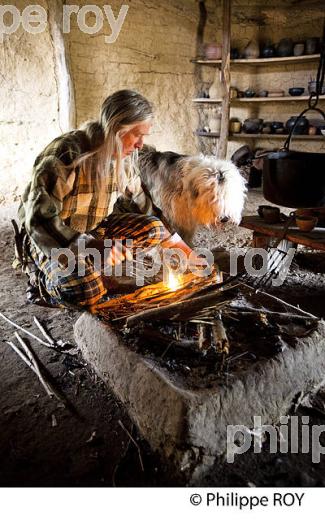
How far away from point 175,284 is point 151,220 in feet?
2.03

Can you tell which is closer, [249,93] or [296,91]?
[296,91]

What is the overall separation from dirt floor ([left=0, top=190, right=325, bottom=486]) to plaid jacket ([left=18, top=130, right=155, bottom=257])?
0.68 m

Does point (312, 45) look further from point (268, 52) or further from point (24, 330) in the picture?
point (24, 330)

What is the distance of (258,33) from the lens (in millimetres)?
7512

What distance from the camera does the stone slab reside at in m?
1.50

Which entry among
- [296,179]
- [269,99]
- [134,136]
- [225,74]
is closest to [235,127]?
[269,99]

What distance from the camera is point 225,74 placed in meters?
6.60

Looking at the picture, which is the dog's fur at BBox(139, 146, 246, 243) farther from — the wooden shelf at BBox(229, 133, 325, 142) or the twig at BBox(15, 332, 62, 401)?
the wooden shelf at BBox(229, 133, 325, 142)

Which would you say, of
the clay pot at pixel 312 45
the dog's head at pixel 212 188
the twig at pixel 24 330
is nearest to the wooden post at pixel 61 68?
the dog's head at pixel 212 188

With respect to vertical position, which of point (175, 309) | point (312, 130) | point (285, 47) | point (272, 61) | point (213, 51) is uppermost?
point (285, 47)

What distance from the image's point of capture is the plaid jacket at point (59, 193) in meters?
2.13

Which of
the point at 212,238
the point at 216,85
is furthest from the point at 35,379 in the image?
the point at 216,85

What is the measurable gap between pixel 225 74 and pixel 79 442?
6487 mm

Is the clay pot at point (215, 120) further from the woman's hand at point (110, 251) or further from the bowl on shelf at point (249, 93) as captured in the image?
the woman's hand at point (110, 251)
